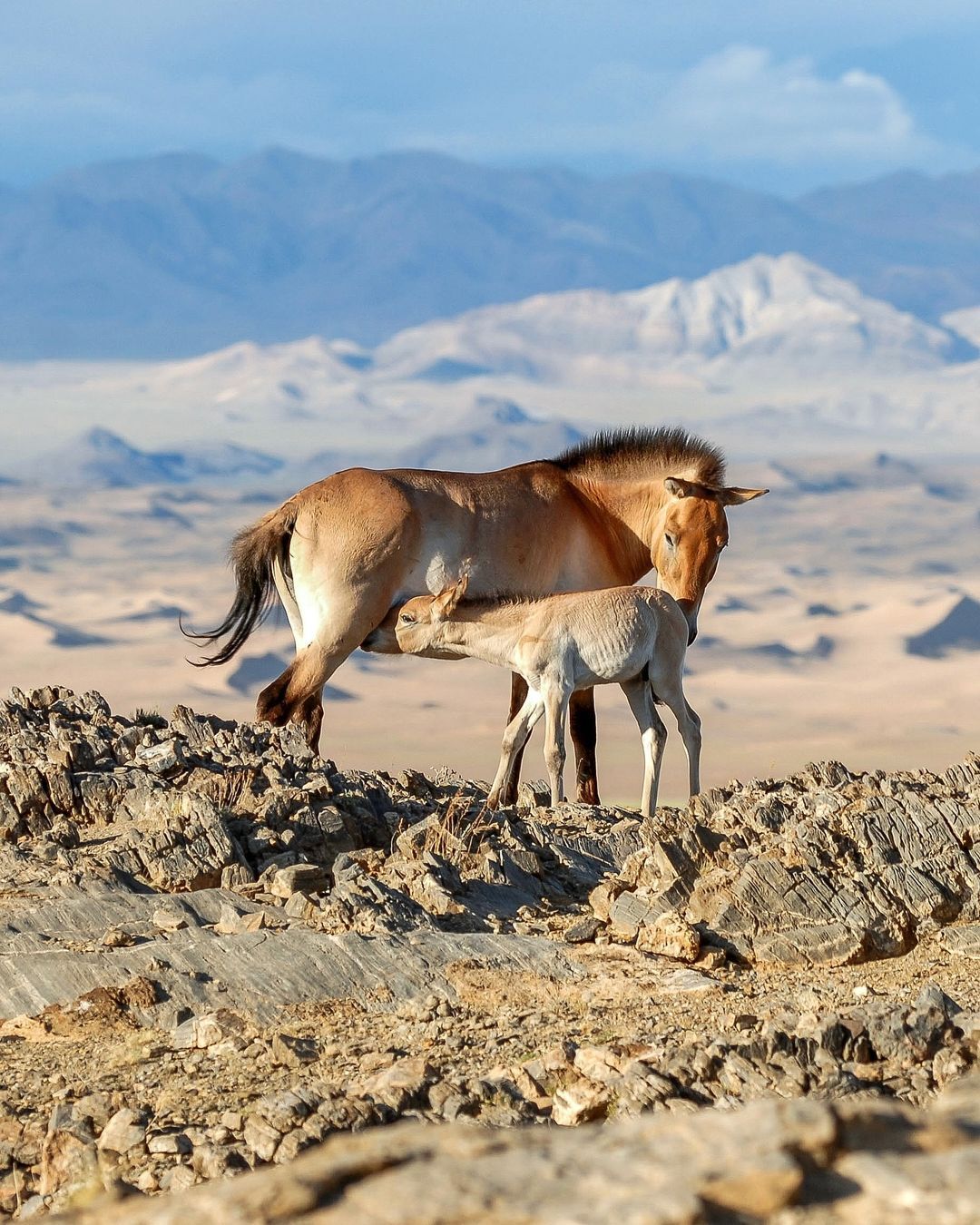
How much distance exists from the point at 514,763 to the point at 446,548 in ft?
7.98

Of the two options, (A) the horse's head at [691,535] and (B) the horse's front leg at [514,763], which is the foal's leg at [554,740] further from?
(A) the horse's head at [691,535]

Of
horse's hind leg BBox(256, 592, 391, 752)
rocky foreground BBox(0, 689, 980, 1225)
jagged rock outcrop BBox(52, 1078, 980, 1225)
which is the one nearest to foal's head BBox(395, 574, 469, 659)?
horse's hind leg BBox(256, 592, 391, 752)

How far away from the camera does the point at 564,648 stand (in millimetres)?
14734

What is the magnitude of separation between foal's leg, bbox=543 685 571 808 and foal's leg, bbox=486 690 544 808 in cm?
14

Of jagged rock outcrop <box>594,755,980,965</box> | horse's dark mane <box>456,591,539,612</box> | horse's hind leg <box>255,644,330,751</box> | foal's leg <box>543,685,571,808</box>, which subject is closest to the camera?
jagged rock outcrop <box>594,755,980,965</box>

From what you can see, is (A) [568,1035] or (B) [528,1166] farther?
(A) [568,1035]

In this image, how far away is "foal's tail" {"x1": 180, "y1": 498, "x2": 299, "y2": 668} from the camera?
16.6 metres

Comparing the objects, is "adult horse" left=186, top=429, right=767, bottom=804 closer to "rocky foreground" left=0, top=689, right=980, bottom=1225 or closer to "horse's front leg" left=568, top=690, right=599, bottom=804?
"horse's front leg" left=568, top=690, right=599, bottom=804

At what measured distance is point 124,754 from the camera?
548 inches

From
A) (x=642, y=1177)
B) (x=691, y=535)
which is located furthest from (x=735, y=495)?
(x=642, y=1177)

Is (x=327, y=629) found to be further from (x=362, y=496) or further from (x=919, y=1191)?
(x=919, y=1191)

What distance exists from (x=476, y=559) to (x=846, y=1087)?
10375 millimetres

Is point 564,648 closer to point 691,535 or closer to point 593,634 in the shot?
point 593,634

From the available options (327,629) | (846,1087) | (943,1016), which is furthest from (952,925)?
(327,629)
